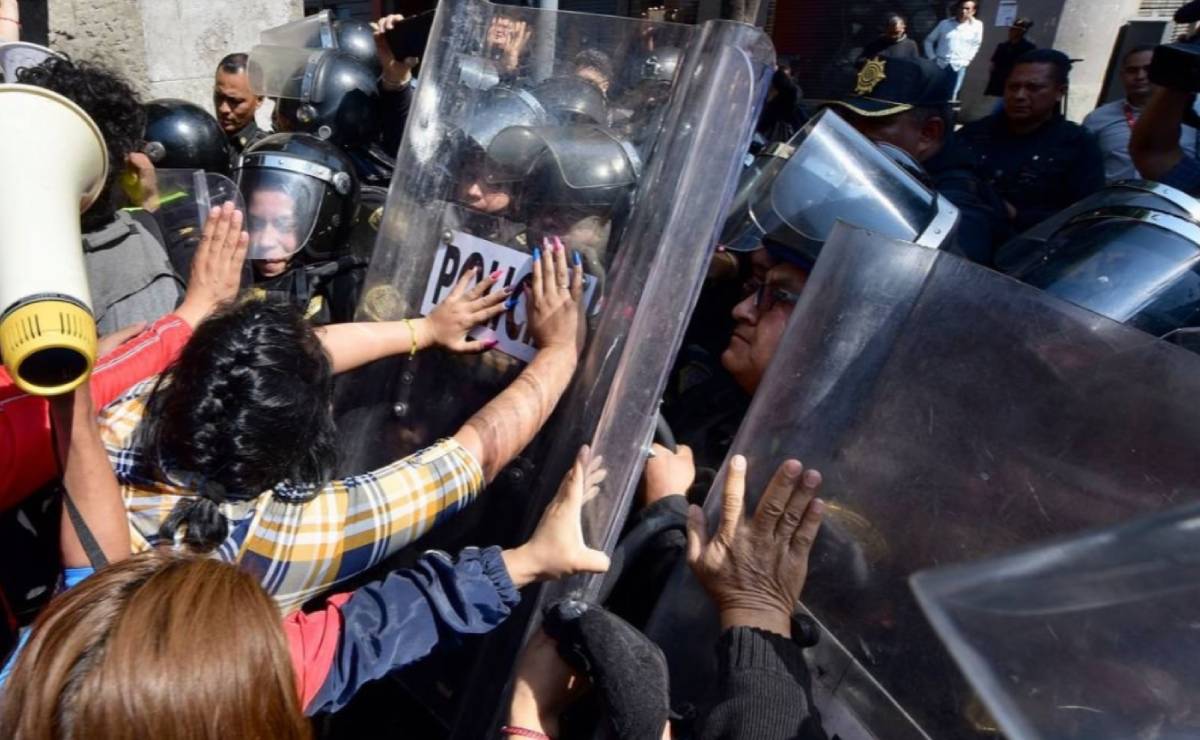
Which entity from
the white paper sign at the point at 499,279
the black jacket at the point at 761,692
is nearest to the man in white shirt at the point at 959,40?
the white paper sign at the point at 499,279

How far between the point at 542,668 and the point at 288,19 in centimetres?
707

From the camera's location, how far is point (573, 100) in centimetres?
165

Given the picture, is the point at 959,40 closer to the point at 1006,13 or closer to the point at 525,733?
the point at 1006,13

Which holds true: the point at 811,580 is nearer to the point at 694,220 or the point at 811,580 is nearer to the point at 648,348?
the point at 648,348

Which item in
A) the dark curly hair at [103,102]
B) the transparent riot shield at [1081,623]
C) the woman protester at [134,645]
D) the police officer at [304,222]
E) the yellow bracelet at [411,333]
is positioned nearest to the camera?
the transparent riot shield at [1081,623]

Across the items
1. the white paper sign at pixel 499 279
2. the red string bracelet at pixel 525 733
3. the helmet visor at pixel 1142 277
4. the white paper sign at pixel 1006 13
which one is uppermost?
the white paper sign at pixel 1006 13

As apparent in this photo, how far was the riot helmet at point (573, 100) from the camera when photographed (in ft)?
5.29

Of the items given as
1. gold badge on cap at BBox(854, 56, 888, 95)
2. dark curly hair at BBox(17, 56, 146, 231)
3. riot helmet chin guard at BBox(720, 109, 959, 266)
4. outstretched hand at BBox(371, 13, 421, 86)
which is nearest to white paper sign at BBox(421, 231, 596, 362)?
riot helmet chin guard at BBox(720, 109, 959, 266)

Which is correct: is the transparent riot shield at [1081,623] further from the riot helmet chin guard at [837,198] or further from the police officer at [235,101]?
the police officer at [235,101]

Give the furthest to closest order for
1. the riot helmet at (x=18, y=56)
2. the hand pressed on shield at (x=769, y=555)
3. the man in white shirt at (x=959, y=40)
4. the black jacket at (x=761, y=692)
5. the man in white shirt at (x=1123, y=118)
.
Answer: the man in white shirt at (x=959, y=40) < the man in white shirt at (x=1123, y=118) < the riot helmet at (x=18, y=56) < the hand pressed on shield at (x=769, y=555) < the black jacket at (x=761, y=692)

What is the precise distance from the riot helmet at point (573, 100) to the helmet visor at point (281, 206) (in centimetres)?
115

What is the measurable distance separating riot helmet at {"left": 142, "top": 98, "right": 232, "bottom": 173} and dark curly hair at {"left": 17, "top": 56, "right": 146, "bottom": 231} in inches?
57.5

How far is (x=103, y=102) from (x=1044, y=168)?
11.3 ft

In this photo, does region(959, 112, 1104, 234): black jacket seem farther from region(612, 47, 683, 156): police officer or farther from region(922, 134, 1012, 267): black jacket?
region(612, 47, 683, 156): police officer
